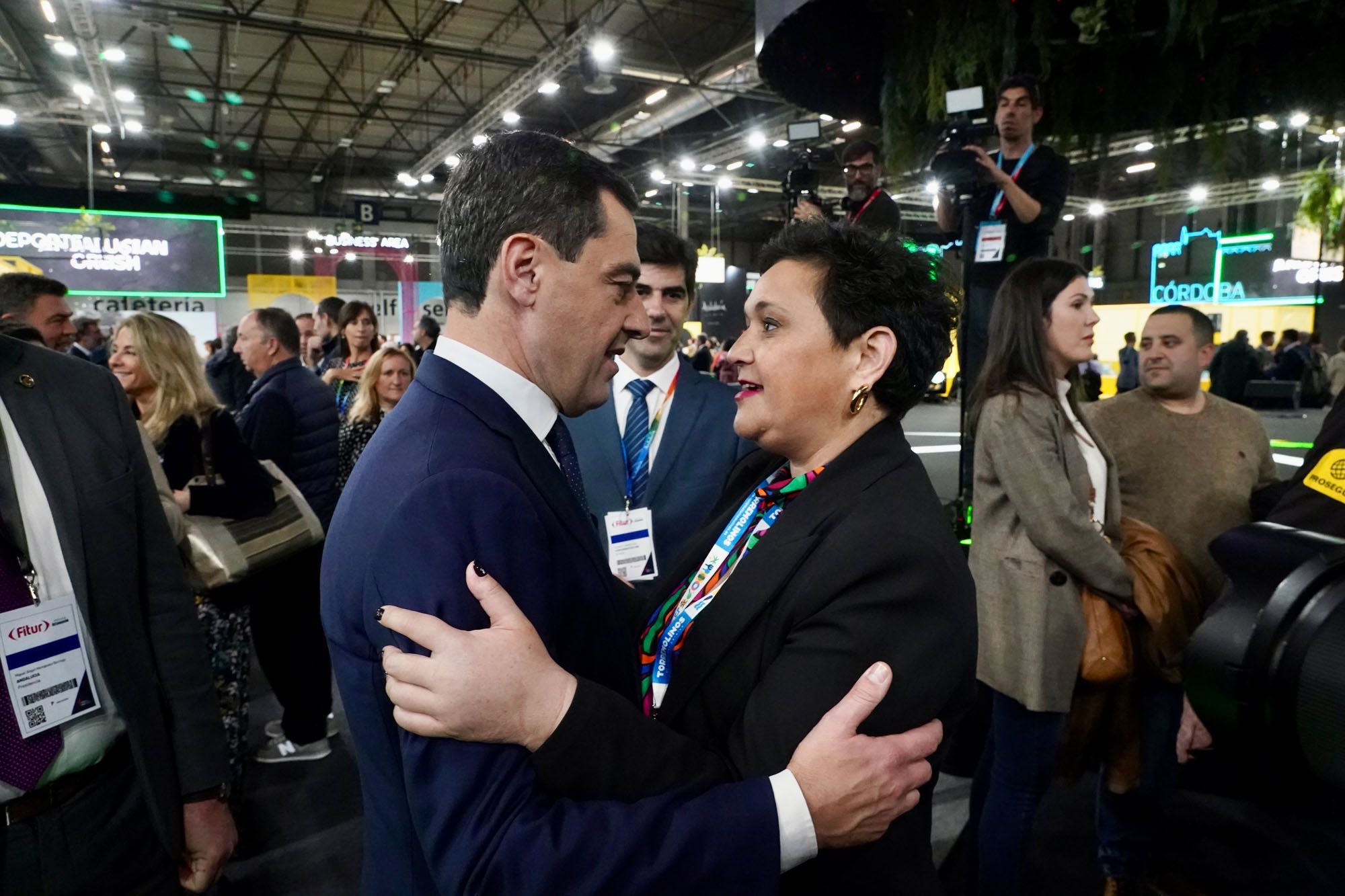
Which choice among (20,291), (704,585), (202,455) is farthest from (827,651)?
(20,291)

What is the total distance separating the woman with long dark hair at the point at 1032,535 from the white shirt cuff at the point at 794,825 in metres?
1.13

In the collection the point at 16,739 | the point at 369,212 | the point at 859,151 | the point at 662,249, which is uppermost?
the point at 369,212

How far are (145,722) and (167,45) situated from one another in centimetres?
1392

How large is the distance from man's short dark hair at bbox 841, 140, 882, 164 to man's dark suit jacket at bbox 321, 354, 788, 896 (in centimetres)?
279

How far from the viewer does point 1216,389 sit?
11.6 metres

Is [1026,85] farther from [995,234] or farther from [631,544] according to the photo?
[631,544]

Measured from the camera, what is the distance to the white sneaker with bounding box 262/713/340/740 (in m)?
3.51

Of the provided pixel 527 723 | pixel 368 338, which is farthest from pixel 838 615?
pixel 368 338

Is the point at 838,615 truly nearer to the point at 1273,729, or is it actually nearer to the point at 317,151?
the point at 1273,729

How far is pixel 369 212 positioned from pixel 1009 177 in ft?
49.9

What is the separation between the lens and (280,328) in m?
3.61

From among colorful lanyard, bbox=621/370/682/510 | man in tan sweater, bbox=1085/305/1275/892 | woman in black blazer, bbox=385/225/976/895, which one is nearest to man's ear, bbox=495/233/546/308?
woman in black blazer, bbox=385/225/976/895

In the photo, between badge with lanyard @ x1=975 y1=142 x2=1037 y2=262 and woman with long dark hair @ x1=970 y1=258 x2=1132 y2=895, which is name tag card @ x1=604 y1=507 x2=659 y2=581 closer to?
woman with long dark hair @ x1=970 y1=258 x2=1132 y2=895

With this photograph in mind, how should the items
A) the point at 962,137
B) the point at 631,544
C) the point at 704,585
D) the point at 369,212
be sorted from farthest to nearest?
1. the point at 369,212
2. the point at 962,137
3. the point at 631,544
4. the point at 704,585
